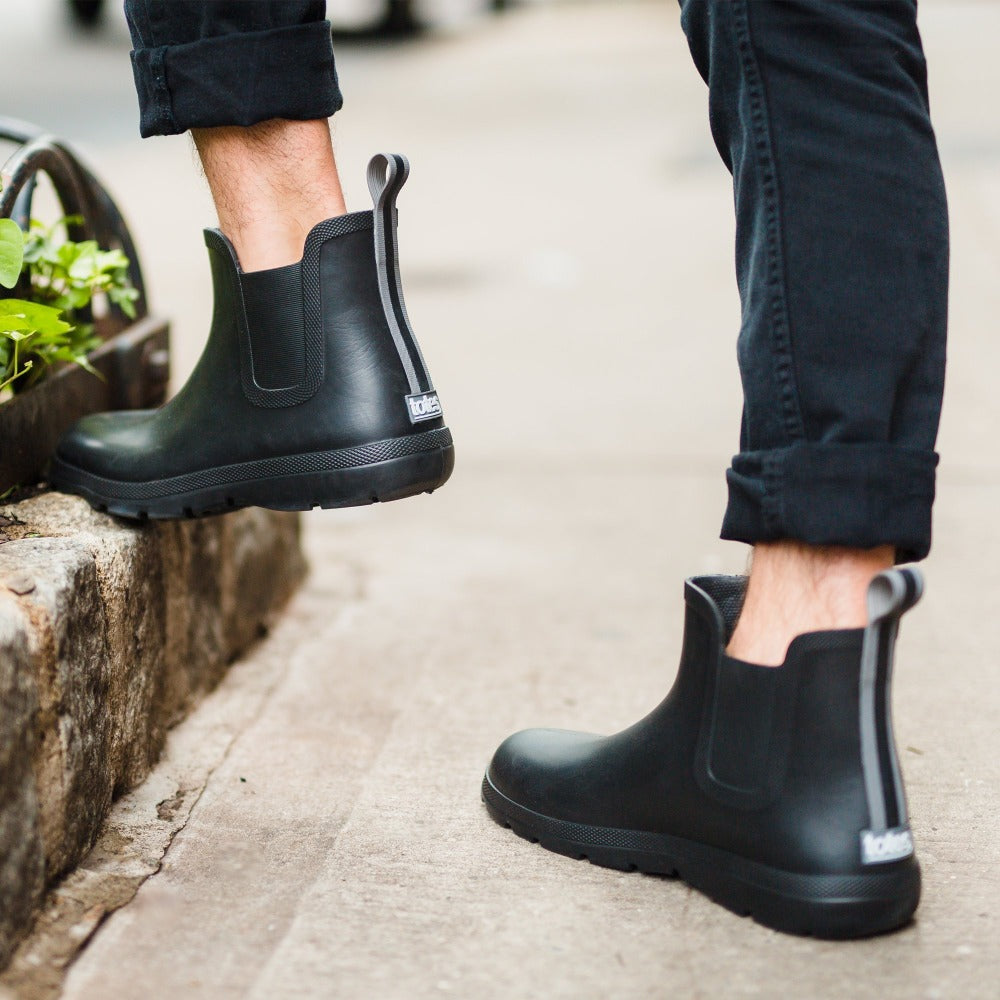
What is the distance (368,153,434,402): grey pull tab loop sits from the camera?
1.52m

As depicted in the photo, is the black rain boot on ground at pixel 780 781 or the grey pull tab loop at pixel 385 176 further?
the grey pull tab loop at pixel 385 176

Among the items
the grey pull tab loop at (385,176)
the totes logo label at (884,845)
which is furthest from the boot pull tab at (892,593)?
the grey pull tab loop at (385,176)

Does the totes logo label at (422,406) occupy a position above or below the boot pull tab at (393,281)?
below

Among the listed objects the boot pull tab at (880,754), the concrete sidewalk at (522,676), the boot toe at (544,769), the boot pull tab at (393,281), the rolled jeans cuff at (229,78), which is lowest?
the concrete sidewalk at (522,676)

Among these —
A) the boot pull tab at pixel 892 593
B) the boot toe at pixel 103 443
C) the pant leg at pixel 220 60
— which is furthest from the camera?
the boot toe at pixel 103 443

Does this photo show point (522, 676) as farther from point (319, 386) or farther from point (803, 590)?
point (803, 590)

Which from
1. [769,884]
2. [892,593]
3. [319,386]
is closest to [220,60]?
[319,386]

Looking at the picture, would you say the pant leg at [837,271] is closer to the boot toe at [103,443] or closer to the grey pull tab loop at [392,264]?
the grey pull tab loop at [392,264]

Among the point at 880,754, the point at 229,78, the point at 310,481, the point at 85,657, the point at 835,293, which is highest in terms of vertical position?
the point at 229,78

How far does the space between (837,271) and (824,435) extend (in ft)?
0.50

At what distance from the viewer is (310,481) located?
4.97 feet

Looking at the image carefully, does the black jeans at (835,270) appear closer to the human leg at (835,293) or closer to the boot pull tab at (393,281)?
the human leg at (835,293)

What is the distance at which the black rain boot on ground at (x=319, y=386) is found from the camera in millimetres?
1505

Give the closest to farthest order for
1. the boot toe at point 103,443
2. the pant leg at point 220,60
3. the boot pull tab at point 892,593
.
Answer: the boot pull tab at point 892,593, the pant leg at point 220,60, the boot toe at point 103,443
